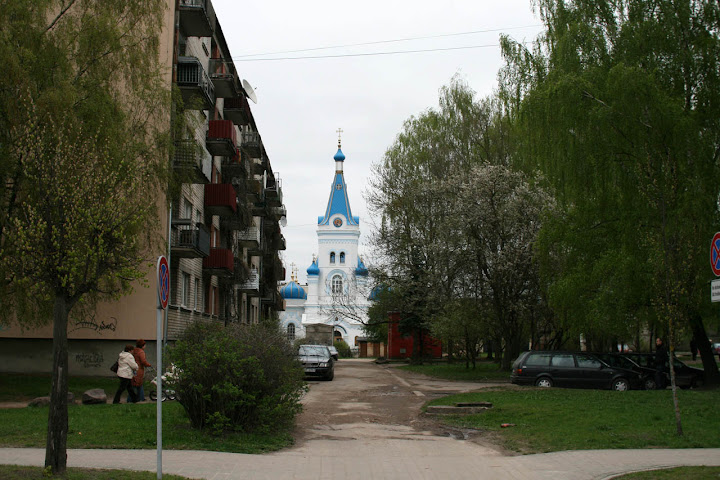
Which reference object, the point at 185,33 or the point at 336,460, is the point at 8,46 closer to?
the point at 336,460

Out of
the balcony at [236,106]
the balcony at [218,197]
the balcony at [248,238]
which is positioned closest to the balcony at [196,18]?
the balcony at [218,197]

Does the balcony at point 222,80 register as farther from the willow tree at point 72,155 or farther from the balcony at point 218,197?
the willow tree at point 72,155

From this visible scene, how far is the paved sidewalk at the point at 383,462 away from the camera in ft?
30.7

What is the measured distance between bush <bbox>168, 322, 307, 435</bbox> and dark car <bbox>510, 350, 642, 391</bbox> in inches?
503

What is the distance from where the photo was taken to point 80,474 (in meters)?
8.40

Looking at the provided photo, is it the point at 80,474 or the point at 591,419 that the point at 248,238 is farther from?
the point at 80,474

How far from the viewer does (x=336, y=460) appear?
34.6 feet

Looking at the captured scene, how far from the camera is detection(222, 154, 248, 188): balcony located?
35.9 metres

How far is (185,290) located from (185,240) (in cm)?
387

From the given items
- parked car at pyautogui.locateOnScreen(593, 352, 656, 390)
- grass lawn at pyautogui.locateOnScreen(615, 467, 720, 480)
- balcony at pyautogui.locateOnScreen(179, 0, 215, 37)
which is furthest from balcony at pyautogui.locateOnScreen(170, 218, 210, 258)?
grass lawn at pyautogui.locateOnScreen(615, 467, 720, 480)

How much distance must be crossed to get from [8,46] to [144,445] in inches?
344

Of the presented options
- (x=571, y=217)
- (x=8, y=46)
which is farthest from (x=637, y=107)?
(x=8, y=46)

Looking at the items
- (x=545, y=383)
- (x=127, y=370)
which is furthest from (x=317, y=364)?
(x=127, y=370)

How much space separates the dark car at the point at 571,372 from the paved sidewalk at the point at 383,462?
12.0 metres
